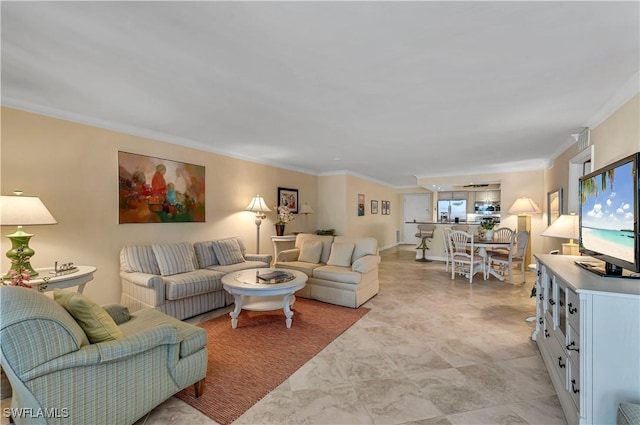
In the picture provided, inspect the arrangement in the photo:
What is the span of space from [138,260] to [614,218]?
444cm

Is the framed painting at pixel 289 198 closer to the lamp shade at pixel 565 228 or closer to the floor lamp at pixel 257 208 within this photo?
the floor lamp at pixel 257 208

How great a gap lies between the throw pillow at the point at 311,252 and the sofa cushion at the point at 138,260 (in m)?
2.14

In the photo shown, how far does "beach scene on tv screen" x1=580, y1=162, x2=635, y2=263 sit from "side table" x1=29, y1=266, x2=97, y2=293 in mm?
4184

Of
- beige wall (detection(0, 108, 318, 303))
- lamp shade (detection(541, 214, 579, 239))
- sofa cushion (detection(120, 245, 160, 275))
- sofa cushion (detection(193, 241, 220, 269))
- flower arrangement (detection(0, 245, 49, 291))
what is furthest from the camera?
sofa cushion (detection(193, 241, 220, 269))

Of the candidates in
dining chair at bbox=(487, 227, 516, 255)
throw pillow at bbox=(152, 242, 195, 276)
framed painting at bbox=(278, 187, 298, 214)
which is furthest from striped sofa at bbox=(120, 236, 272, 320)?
dining chair at bbox=(487, 227, 516, 255)

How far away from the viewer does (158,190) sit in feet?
12.6

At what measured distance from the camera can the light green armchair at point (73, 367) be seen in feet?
4.07

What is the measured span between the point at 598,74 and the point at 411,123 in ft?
5.19

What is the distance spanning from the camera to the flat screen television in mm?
1569

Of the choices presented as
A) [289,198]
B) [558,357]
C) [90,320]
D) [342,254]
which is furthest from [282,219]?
[558,357]

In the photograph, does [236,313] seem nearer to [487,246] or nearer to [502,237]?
[487,246]

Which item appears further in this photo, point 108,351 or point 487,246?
point 487,246

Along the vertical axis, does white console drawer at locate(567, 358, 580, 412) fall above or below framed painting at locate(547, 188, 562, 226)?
below

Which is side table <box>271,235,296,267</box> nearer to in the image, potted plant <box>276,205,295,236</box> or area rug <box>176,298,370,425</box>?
potted plant <box>276,205,295,236</box>
